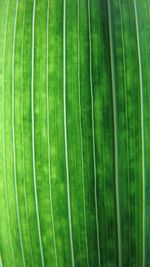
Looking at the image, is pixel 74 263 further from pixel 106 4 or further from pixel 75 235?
pixel 106 4

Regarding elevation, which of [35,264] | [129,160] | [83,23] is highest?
[83,23]

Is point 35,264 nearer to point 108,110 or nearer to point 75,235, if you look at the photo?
point 75,235

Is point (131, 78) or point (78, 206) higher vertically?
point (131, 78)

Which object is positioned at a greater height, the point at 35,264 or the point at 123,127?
the point at 123,127

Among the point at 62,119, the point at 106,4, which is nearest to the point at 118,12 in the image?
the point at 106,4

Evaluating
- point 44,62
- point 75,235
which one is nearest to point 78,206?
point 75,235
